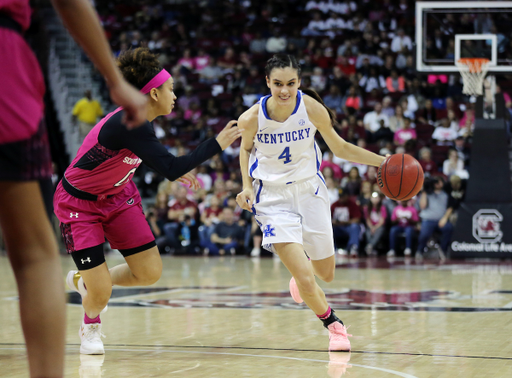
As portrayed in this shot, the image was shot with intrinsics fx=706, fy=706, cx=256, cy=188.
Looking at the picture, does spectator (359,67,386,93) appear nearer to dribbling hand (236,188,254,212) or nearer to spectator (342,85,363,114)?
spectator (342,85,363,114)

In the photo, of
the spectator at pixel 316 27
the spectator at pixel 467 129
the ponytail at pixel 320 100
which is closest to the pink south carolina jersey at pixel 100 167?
the ponytail at pixel 320 100

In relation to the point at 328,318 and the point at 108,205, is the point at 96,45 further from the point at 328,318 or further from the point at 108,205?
the point at 328,318

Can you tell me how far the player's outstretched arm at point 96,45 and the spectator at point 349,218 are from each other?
1052cm

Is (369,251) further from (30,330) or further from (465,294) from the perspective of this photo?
(30,330)

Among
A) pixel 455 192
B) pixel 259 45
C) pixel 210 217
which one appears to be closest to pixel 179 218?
pixel 210 217

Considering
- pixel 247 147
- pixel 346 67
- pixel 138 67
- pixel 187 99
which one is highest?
pixel 346 67

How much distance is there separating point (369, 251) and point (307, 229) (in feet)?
26.2

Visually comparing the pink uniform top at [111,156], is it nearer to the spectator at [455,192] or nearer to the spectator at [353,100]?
the spectator at [455,192]

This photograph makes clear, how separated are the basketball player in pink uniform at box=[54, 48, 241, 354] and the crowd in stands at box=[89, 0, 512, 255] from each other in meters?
8.16

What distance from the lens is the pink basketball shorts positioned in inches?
163

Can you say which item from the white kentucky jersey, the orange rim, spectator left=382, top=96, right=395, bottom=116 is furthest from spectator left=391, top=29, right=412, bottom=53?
the white kentucky jersey

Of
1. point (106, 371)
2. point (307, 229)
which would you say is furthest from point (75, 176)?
point (307, 229)

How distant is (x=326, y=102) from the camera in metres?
15.0

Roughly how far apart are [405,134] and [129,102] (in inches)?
467
